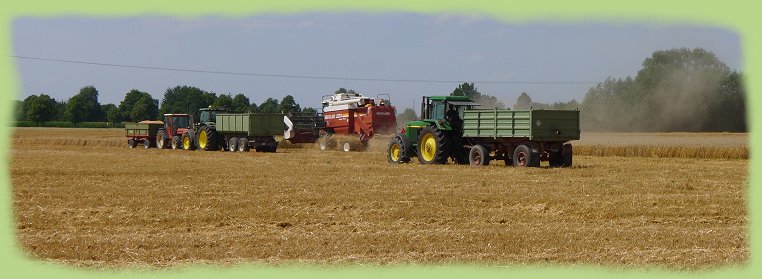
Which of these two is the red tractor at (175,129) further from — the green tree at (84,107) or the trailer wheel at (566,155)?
the green tree at (84,107)

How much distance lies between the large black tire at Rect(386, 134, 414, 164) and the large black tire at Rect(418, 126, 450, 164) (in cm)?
42

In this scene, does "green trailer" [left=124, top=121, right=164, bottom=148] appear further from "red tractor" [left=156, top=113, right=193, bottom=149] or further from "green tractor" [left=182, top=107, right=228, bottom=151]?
"green tractor" [left=182, top=107, right=228, bottom=151]

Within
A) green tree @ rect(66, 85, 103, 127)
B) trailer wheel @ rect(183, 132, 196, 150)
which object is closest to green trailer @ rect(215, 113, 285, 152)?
trailer wheel @ rect(183, 132, 196, 150)

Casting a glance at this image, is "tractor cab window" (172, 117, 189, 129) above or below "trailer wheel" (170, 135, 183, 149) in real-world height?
above

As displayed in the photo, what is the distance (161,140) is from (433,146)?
23.3 m

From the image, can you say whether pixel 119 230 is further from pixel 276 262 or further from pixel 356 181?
pixel 356 181

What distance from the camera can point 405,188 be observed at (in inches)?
739

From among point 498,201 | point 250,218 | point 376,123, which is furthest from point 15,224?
point 376,123

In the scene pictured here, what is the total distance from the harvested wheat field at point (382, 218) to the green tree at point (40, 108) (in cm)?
8349

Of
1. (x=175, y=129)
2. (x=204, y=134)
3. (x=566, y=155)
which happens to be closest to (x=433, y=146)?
(x=566, y=155)

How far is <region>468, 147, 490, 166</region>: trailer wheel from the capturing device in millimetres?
27344

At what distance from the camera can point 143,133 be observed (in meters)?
50.9

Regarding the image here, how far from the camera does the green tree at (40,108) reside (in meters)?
101

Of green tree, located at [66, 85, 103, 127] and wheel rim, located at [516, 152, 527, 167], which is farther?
green tree, located at [66, 85, 103, 127]
